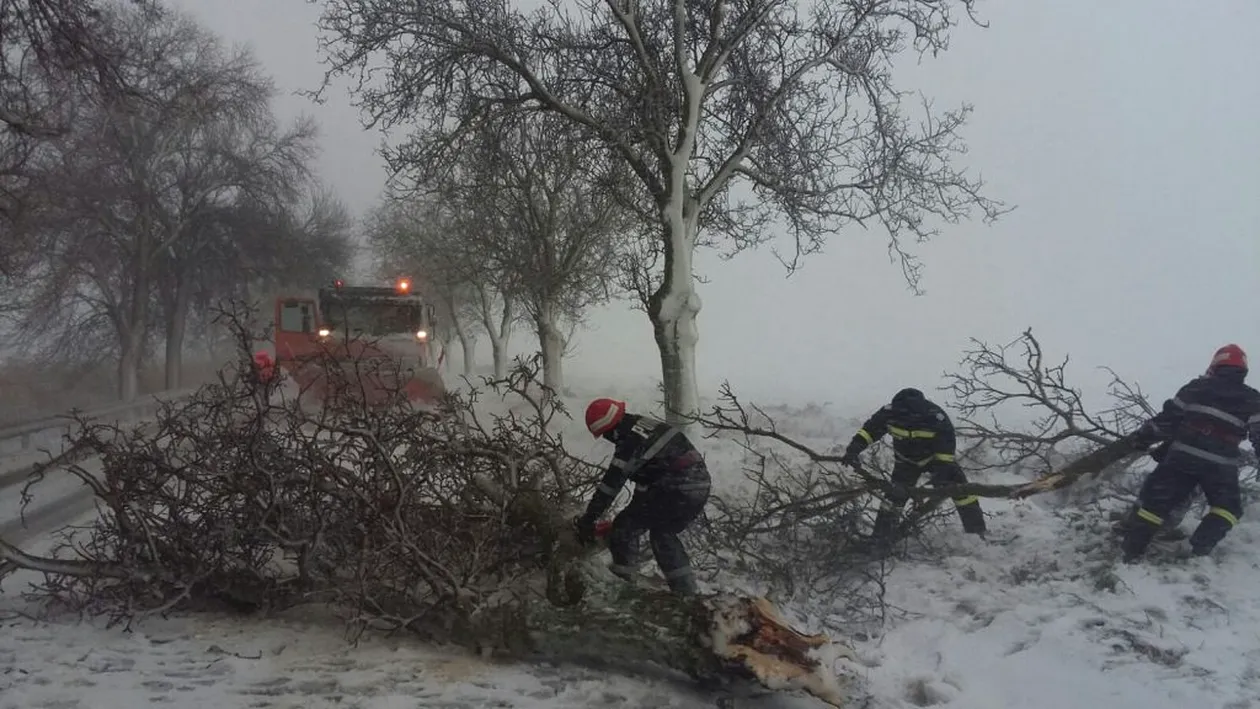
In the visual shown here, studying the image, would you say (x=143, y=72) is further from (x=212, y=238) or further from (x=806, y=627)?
(x=212, y=238)

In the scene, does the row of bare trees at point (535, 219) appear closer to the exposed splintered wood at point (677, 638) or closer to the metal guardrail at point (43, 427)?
the metal guardrail at point (43, 427)

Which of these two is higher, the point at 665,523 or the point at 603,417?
the point at 603,417

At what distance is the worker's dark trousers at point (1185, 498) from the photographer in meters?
5.27

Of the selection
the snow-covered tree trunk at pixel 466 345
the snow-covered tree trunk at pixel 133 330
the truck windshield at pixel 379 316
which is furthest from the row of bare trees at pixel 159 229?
the snow-covered tree trunk at pixel 466 345

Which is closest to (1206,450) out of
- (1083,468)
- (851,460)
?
(1083,468)

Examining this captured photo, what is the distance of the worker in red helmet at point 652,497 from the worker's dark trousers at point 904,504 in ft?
5.13

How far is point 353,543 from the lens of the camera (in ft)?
16.3

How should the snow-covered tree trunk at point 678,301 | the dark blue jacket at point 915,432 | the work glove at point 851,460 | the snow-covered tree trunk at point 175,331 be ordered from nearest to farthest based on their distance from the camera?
the work glove at point 851,460 < the dark blue jacket at point 915,432 < the snow-covered tree trunk at point 678,301 < the snow-covered tree trunk at point 175,331

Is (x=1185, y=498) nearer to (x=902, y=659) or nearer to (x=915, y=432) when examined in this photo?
(x=915, y=432)

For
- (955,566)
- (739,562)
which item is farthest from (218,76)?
(955,566)

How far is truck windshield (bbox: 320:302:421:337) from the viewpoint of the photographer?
15.2 metres

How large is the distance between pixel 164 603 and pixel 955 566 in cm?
517

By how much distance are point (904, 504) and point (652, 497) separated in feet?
6.53

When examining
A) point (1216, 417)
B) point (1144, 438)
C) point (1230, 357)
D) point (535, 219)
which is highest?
point (535, 219)
